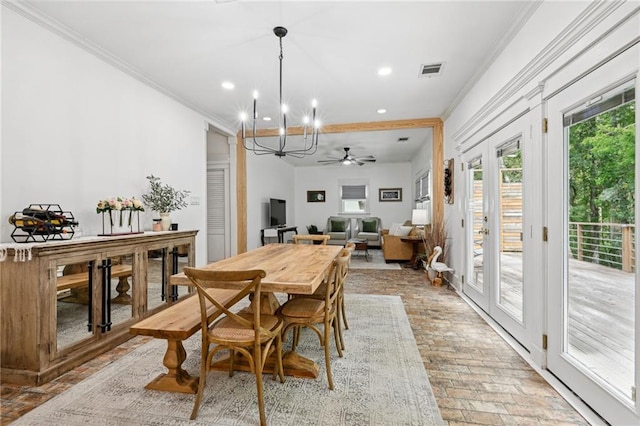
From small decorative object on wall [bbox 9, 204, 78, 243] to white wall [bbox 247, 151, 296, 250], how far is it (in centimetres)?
407

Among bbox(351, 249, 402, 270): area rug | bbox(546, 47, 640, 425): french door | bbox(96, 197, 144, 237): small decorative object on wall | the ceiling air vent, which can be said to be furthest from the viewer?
bbox(351, 249, 402, 270): area rug

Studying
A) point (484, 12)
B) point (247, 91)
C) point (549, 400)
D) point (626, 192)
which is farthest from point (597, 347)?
point (247, 91)

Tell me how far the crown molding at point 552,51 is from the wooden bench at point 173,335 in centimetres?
269

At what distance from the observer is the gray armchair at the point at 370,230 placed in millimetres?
8383

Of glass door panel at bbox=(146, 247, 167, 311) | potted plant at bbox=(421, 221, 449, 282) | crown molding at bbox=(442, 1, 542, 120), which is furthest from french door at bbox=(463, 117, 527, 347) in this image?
glass door panel at bbox=(146, 247, 167, 311)

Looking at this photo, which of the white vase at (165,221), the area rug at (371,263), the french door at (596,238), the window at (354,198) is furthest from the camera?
the window at (354,198)

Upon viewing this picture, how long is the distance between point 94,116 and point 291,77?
2020 millimetres

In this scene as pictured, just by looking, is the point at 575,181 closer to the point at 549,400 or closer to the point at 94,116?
the point at 549,400

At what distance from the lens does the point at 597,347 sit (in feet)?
5.33

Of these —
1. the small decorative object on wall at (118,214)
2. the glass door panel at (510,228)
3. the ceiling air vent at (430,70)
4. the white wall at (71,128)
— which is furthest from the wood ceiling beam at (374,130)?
the small decorative object on wall at (118,214)

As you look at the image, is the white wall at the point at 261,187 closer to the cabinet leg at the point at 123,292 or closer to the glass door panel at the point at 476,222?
the cabinet leg at the point at 123,292

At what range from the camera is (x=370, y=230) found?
8.68 m

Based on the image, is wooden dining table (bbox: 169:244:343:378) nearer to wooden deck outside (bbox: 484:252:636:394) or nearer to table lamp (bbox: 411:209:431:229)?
wooden deck outside (bbox: 484:252:636:394)

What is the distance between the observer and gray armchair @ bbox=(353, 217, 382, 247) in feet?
27.5
